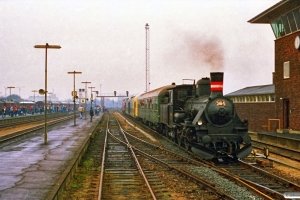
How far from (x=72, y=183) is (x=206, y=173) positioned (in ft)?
13.8

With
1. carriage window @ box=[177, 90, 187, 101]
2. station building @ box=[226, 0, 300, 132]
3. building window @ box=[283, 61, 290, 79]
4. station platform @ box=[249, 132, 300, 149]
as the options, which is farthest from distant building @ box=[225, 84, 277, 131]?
carriage window @ box=[177, 90, 187, 101]

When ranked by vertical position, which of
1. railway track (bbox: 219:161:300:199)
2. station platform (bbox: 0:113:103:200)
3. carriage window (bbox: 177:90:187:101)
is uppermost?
carriage window (bbox: 177:90:187:101)

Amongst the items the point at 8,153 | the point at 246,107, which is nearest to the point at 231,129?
the point at 8,153

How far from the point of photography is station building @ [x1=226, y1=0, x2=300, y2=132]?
2227 cm

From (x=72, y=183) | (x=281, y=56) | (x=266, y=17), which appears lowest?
(x=72, y=183)

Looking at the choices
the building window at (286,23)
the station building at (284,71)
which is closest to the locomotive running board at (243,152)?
the station building at (284,71)

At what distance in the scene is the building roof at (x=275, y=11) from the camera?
21.7 m

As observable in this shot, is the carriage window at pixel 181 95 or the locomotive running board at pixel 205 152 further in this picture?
the carriage window at pixel 181 95

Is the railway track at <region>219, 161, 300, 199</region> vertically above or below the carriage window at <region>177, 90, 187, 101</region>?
below

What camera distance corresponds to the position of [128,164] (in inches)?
535

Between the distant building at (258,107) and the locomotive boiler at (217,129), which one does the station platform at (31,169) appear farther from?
the distant building at (258,107)

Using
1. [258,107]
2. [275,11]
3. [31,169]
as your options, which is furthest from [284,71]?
[31,169]

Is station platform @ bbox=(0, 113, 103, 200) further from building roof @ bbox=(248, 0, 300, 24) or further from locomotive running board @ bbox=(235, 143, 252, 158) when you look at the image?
building roof @ bbox=(248, 0, 300, 24)

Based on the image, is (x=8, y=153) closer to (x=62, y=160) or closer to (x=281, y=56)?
(x=62, y=160)
